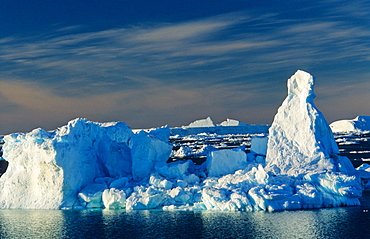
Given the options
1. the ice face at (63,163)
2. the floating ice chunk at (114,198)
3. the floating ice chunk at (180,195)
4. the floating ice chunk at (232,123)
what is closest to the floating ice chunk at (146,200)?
the floating ice chunk at (114,198)

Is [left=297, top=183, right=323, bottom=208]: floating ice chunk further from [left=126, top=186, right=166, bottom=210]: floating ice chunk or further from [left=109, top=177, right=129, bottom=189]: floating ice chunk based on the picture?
[left=109, top=177, right=129, bottom=189]: floating ice chunk

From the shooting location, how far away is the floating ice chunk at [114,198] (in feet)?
77.6

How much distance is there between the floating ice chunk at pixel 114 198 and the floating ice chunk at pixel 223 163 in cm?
559

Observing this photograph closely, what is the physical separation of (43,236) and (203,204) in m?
7.75

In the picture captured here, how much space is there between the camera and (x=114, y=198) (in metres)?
23.7

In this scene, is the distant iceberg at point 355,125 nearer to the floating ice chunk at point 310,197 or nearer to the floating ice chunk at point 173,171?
the floating ice chunk at point 173,171

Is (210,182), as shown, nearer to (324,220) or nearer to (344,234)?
(324,220)

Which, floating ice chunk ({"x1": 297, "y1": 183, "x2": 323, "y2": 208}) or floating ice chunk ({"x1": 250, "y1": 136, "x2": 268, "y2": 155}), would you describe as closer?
floating ice chunk ({"x1": 297, "y1": 183, "x2": 323, "y2": 208})

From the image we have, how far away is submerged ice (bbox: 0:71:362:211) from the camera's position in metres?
22.3

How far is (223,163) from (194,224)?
300 inches

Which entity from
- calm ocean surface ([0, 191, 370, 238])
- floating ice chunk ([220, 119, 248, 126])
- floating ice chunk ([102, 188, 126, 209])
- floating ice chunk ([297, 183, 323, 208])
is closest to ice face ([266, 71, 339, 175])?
floating ice chunk ([297, 183, 323, 208])

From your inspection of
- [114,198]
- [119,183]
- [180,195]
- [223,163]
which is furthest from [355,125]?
[114,198]

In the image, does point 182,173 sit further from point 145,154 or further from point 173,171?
point 145,154

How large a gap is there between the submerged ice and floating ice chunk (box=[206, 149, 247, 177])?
6cm
